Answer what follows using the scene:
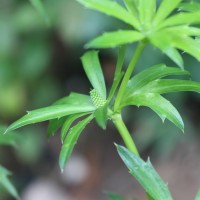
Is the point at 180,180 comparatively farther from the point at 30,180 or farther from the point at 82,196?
the point at 30,180

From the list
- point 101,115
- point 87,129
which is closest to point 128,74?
point 101,115

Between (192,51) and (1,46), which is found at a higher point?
(1,46)

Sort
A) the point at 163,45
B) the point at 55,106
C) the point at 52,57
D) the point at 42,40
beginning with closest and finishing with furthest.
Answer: the point at 163,45
the point at 55,106
the point at 42,40
the point at 52,57

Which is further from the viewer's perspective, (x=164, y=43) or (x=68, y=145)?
(x=68, y=145)

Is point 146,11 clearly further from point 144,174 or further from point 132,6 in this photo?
point 144,174

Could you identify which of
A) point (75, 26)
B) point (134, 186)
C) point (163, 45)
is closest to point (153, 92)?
point (163, 45)

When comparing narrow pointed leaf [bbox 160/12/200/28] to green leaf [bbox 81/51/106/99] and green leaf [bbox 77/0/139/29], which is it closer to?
green leaf [bbox 77/0/139/29]

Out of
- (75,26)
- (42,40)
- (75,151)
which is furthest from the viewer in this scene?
(75,151)
